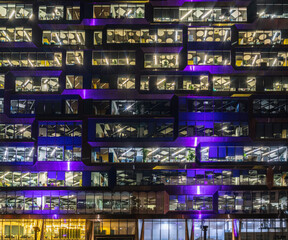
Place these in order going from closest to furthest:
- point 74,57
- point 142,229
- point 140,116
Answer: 1. point 140,116
2. point 142,229
3. point 74,57

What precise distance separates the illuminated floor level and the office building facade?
16 centimetres

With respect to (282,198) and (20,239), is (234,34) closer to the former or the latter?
(282,198)

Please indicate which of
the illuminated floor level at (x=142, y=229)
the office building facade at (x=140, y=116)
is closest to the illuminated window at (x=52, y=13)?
the office building facade at (x=140, y=116)

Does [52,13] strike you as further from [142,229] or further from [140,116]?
[142,229]

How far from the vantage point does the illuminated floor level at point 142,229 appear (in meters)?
40.7

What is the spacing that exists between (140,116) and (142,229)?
1363cm

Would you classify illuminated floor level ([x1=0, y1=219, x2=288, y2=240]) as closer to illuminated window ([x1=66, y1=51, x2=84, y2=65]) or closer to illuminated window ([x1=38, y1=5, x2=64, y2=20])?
illuminated window ([x1=66, y1=51, x2=84, y2=65])

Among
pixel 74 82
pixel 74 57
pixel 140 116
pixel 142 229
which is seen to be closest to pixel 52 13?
pixel 74 57

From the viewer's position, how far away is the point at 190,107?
4128cm

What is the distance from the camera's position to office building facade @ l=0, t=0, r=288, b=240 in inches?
1599

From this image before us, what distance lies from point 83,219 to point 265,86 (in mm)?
27214

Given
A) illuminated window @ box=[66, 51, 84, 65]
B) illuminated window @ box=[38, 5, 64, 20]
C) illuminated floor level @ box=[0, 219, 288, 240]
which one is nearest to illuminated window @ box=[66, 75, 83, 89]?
illuminated window @ box=[66, 51, 84, 65]

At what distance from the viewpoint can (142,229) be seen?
41.0 m

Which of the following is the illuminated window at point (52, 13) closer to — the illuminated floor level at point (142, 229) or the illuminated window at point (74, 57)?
the illuminated window at point (74, 57)
